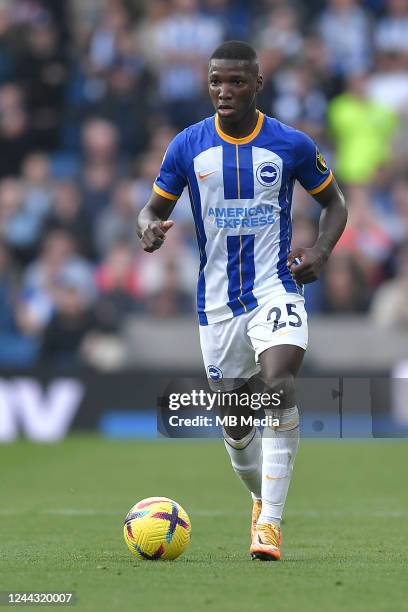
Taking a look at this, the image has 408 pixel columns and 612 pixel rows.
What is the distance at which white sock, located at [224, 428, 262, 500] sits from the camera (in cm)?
757

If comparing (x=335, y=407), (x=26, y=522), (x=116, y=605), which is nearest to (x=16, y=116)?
(x=26, y=522)

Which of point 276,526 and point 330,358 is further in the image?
point 330,358

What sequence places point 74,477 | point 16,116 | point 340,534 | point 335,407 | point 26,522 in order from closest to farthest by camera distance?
point 335,407
point 340,534
point 26,522
point 74,477
point 16,116

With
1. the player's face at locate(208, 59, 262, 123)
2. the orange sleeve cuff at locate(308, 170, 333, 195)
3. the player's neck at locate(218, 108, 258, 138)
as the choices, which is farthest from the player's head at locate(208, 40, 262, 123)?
the orange sleeve cuff at locate(308, 170, 333, 195)

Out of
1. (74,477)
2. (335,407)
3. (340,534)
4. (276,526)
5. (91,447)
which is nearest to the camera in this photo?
(276,526)

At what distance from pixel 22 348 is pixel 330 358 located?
3.83m

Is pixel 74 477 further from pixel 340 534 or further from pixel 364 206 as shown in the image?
pixel 364 206

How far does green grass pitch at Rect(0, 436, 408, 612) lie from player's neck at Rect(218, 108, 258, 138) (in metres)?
2.23

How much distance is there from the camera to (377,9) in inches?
791

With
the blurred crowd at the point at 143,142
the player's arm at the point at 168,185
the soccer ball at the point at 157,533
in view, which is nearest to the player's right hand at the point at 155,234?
the player's arm at the point at 168,185

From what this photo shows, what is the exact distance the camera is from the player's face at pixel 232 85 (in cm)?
Result: 703

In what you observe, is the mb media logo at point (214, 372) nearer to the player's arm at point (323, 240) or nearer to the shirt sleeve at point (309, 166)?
the player's arm at point (323, 240)

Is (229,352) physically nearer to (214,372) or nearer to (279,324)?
(214,372)

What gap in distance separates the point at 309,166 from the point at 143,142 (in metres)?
11.9
